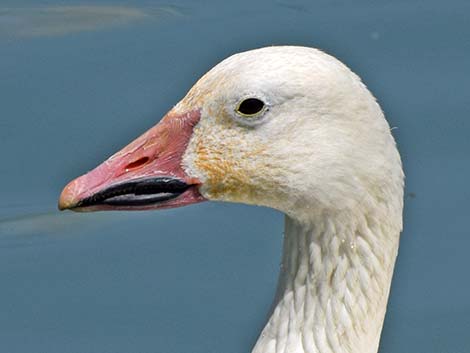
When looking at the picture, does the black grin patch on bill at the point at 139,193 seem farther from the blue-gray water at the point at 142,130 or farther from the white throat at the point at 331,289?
the blue-gray water at the point at 142,130

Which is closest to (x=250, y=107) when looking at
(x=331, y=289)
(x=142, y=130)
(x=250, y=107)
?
(x=250, y=107)

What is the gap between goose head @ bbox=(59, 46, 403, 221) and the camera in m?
7.10

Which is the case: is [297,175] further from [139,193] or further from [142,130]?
[142,130]

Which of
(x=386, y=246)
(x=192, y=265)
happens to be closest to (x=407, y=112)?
(x=192, y=265)

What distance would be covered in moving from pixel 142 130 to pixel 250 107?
3778 millimetres

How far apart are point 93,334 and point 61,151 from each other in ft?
4.98

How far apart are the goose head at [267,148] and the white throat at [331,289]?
6.8 inches

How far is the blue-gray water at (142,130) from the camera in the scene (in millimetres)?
9914

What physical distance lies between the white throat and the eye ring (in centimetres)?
55

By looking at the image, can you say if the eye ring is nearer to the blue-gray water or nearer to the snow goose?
the snow goose

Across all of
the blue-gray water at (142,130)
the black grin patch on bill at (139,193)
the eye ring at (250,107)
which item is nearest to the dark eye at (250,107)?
the eye ring at (250,107)

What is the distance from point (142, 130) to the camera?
10.9m

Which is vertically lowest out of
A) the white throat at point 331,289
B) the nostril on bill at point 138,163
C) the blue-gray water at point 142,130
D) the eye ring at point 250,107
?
the white throat at point 331,289

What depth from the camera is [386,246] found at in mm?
7449
